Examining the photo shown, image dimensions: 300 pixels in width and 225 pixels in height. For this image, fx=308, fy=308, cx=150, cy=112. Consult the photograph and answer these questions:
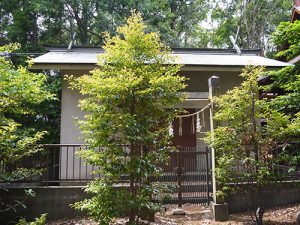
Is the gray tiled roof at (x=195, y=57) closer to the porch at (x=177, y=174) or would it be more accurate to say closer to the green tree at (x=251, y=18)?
the porch at (x=177, y=174)

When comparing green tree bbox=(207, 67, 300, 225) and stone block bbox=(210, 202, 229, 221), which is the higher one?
green tree bbox=(207, 67, 300, 225)

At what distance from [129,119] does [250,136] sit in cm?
258

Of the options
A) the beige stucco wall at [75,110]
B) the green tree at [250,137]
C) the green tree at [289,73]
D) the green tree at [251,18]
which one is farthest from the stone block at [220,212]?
the green tree at [251,18]

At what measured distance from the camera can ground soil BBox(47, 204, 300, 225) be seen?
6.41 metres

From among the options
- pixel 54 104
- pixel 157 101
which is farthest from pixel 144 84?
pixel 54 104

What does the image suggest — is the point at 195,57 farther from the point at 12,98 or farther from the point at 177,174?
the point at 12,98

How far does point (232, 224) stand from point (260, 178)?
3.87 ft

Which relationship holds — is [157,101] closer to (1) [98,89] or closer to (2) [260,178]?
(1) [98,89]

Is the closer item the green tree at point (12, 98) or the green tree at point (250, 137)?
the green tree at point (12, 98)

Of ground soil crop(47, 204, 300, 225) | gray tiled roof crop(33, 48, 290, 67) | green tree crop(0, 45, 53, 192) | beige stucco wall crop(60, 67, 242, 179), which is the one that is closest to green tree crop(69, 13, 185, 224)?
green tree crop(0, 45, 53, 192)

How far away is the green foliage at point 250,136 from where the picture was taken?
6047 mm

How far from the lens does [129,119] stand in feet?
16.5

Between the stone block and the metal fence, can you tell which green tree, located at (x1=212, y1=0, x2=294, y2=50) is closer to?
the metal fence

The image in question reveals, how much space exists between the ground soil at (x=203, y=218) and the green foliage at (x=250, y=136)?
949mm
